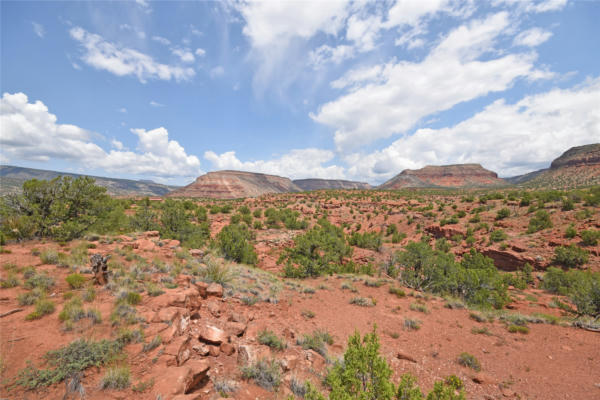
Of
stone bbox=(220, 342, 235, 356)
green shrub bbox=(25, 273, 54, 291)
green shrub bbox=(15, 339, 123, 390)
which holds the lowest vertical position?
stone bbox=(220, 342, 235, 356)

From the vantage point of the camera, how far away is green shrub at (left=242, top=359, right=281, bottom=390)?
3908 millimetres

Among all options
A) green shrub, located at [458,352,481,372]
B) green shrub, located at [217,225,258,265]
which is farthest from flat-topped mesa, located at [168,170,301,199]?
green shrub, located at [458,352,481,372]

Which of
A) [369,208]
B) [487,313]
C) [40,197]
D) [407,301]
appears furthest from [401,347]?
[369,208]

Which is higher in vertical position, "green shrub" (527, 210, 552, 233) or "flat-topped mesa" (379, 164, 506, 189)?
"flat-topped mesa" (379, 164, 506, 189)

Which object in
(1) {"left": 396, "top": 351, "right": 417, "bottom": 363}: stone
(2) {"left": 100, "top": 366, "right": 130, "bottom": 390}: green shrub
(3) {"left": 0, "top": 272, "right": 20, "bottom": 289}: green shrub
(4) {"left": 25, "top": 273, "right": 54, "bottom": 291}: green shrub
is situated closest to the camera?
(2) {"left": 100, "top": 366, "right": 130, "bottom": 390}: green shrub

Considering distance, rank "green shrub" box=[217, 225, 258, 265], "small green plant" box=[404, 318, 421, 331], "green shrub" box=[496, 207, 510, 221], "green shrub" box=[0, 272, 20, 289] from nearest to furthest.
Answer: "green shrub" box=[0, 272, 20, 289]
"small green plant" box=[404, 318, 421, 331]
"green shrub" box=[217, 225, 258, 265]
"green shrub" box=[496, 207, 510, 221]

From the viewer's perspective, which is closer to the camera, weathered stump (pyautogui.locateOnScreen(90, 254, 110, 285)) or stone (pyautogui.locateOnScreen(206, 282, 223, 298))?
weathered stump (pyautogui.locateOnScreen(90, 254, 110, 285))

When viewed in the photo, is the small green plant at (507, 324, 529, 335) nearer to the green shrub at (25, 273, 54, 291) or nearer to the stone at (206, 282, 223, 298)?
the stone at (206, 282, 223, 298)

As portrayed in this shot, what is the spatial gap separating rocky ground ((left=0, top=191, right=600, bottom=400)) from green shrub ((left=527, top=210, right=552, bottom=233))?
9.47 m

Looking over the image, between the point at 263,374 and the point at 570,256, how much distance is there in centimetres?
1967

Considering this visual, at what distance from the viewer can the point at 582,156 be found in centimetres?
6147

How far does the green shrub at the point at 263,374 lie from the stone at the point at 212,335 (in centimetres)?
91

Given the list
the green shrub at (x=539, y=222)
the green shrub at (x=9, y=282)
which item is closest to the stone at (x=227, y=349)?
the green shrub at (x=9, y=282)

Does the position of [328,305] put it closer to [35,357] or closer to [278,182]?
[35,357]
